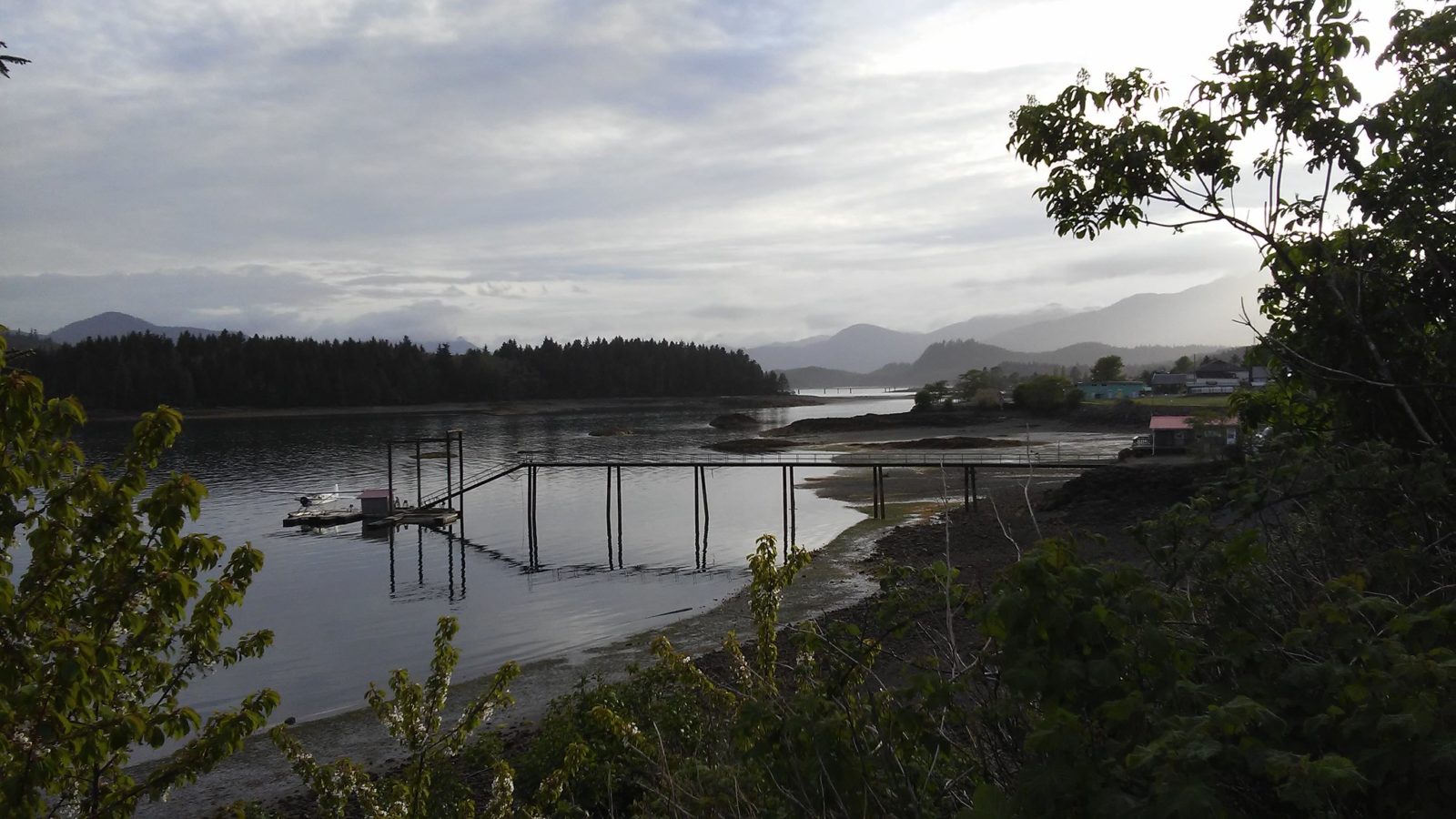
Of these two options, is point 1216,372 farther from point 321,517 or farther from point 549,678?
point 549,678

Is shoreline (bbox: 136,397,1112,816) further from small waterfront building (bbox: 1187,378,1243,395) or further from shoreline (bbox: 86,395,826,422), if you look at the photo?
shoreline (bbox: 86,395,826,422)

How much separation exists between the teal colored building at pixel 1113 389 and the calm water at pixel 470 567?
2053 inches

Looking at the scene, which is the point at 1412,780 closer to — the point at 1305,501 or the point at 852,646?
the point at 852,646

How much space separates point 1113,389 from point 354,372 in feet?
361

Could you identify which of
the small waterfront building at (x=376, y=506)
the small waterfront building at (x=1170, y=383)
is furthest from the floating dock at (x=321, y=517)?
the small waterfront building at (x=1170, y=383)

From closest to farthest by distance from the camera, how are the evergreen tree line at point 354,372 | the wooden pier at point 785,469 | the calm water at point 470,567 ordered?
the calm water at point 470,567, the wooden pier at point 785,469, the evergreen tree line at point 354,372

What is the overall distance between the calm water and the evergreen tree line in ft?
233

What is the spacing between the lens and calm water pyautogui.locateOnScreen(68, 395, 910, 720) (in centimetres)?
1998

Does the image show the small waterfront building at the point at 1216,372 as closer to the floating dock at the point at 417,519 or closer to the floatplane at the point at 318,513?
the floating dock at the point at 417,519

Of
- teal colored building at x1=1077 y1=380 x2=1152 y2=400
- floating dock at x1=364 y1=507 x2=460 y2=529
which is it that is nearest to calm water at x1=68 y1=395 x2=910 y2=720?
floating dock at x1=364 y1=507 x2=460 y2=529

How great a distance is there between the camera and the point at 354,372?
148m

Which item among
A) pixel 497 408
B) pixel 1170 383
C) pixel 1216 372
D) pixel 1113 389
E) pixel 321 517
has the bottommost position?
pixel 321 517

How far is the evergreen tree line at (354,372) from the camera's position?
425 ft

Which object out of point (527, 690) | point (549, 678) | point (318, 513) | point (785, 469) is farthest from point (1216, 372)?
point (527, 690)
